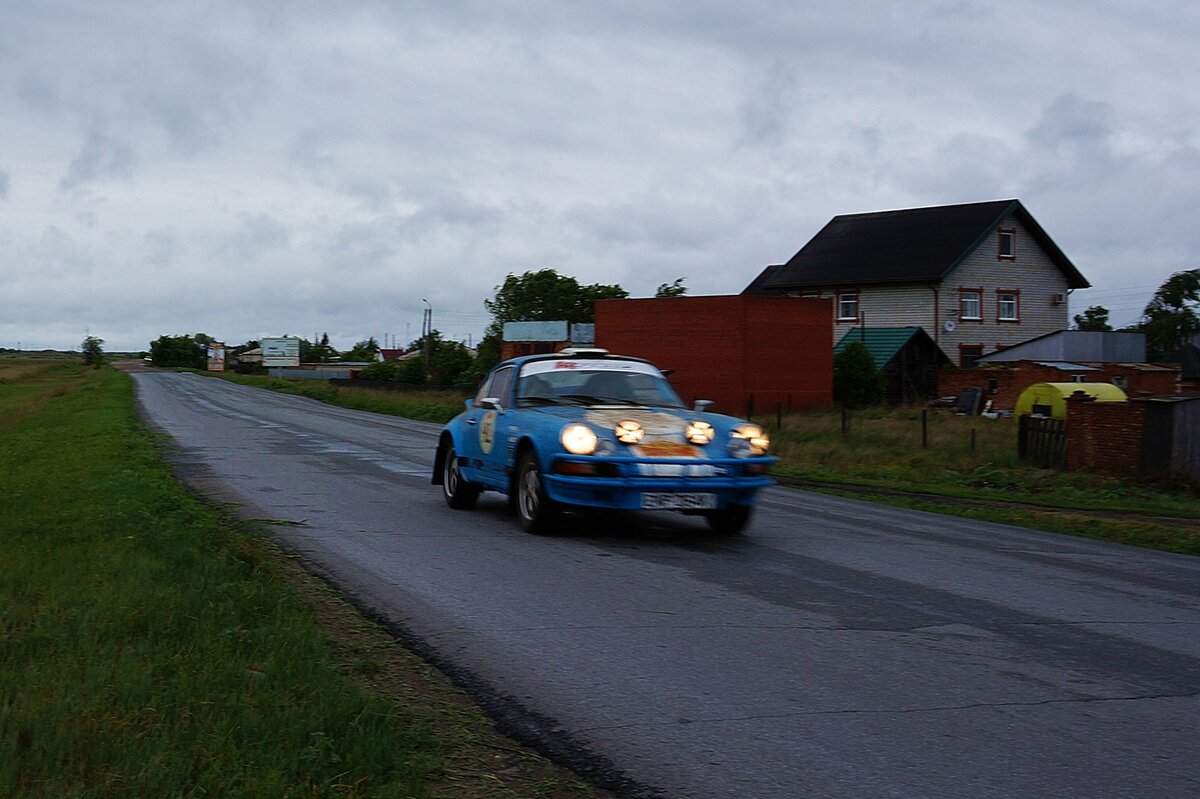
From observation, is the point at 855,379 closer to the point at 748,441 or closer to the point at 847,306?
the point at 847,306

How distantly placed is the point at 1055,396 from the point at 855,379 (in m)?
13.5

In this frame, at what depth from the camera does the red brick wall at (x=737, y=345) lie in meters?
38.0

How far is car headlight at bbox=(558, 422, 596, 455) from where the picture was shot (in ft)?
32.5

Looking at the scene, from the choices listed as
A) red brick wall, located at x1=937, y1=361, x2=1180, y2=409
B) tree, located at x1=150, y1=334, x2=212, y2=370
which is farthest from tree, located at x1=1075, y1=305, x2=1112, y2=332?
tree, located at x1=150, y1=334, x2=212, y2=370

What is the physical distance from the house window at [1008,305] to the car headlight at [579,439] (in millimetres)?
47365

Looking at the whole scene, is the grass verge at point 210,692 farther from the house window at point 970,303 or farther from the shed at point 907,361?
the house window at point 970,303

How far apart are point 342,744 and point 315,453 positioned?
691 inches

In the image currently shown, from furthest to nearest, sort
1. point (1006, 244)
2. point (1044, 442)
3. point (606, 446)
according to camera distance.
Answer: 1. point (1006, 244)
2. point (1044, 442)
3. point (606, 446)

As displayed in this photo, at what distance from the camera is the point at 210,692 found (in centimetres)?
468

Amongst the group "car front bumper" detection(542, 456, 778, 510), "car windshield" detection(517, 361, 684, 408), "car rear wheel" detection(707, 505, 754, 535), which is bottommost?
"car rear wheel" detection(707, 505, 754, 535)

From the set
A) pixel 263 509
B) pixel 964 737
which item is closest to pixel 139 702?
pixel 964 737

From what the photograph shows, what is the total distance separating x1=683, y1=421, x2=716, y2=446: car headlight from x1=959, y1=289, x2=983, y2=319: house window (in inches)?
1771

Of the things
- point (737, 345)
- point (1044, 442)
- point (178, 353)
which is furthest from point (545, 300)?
point (178, 353)

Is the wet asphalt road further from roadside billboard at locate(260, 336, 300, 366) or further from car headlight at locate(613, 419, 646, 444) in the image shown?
roadside billboard at locate(260, 336, 300, 366)
